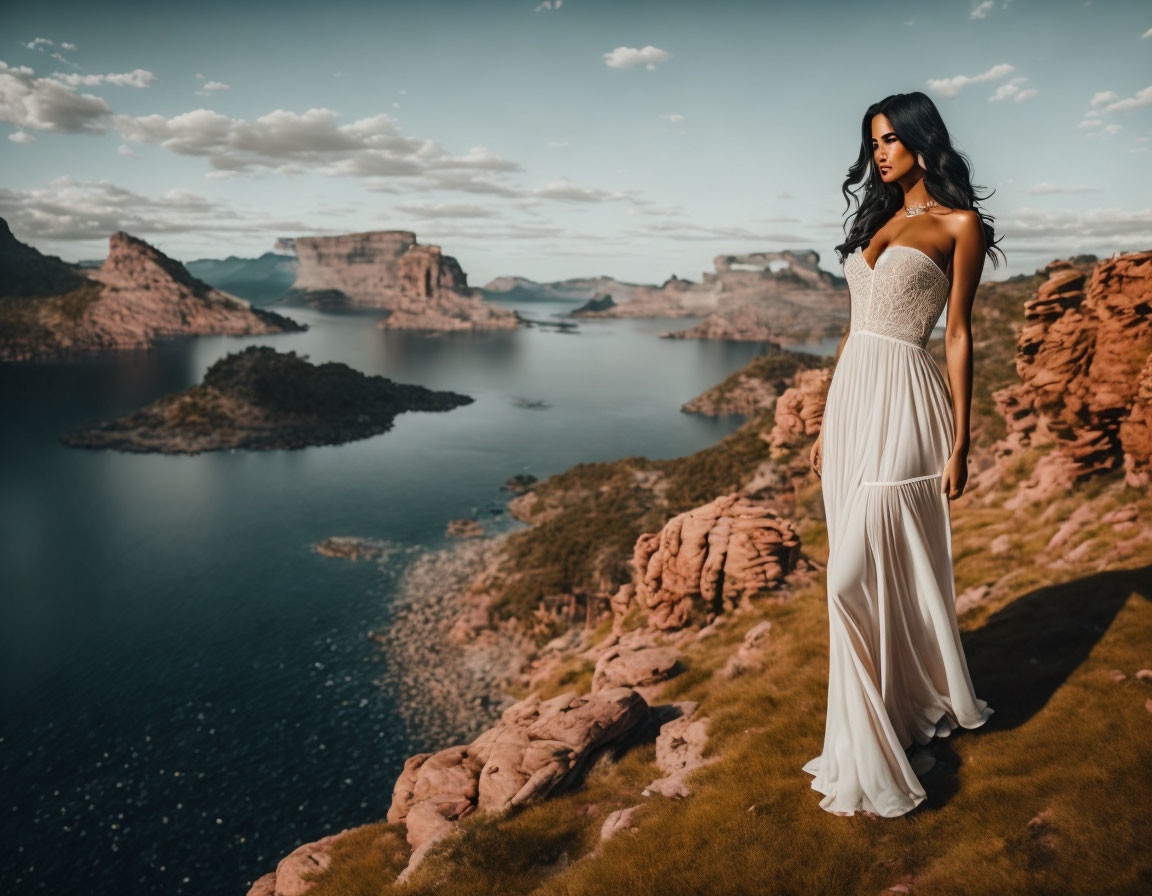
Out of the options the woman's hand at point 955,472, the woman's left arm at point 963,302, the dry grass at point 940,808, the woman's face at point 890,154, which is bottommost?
the dry grass at point 940,808

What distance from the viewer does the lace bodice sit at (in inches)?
204

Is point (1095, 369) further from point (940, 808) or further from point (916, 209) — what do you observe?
point (940, 808)

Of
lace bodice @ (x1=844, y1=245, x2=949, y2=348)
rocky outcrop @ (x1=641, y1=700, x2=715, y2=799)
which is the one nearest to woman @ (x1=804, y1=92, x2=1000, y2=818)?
lace bodice @ (x1=844, y1=245, x2=949, y2=348)

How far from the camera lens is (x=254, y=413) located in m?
112

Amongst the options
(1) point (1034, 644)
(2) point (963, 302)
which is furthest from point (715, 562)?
(2) point (963, 302)

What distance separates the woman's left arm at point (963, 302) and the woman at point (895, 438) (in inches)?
0.4

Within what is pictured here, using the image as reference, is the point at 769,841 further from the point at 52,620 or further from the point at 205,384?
the point at 205,384

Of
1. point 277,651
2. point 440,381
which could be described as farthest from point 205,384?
point 277,651

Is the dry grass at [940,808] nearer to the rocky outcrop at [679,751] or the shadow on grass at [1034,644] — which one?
the shadow on grass at [1034,644]

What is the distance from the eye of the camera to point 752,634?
549 inches

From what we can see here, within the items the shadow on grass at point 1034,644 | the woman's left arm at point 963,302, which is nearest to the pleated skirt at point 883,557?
the woman's left arm at point 963,302

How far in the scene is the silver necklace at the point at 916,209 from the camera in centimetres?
531

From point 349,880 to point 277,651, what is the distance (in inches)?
1623

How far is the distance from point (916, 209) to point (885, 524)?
2500mm
